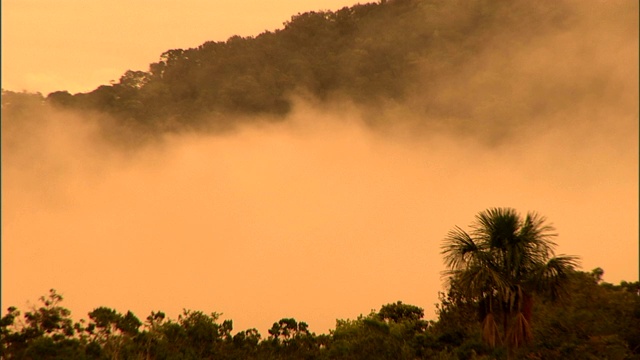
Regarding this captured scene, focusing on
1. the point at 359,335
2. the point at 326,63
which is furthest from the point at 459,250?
the point at 326,63

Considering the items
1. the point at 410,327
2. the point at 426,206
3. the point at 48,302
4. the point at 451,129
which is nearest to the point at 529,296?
the point at 410,327

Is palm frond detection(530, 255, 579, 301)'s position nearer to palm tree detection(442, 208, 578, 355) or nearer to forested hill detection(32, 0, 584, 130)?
palm tree detection(442, 208, 578, 355)

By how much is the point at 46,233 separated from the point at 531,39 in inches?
4428

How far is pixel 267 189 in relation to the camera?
176 m

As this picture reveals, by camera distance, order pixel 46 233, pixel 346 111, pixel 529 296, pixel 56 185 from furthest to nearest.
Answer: pixel 346 111 → pixel 56 185 → pixel 46 233 → pixel 529 296

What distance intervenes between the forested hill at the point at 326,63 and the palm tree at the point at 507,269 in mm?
144816

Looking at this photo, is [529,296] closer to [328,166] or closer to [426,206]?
[426,206]

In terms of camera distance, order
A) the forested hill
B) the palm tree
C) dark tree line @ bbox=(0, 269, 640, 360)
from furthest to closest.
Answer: the forested hill, dark tree line @ bbox=(0, 269, 640, 360), the palm tree

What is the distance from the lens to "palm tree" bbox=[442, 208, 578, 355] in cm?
2717

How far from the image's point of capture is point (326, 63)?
18200cm

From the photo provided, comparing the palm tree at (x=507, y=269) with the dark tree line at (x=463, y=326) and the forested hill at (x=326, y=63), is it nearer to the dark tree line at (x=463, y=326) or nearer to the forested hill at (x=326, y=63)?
the dark tree line at (x=463, y=326)

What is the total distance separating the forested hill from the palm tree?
5701 inches

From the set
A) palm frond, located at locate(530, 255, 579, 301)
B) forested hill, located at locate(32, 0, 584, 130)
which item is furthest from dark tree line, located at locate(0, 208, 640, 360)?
forested hill, located at locate(32, 0, 584, 130)

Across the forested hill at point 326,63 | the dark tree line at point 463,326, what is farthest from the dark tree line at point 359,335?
the forested hill at point 326,63
